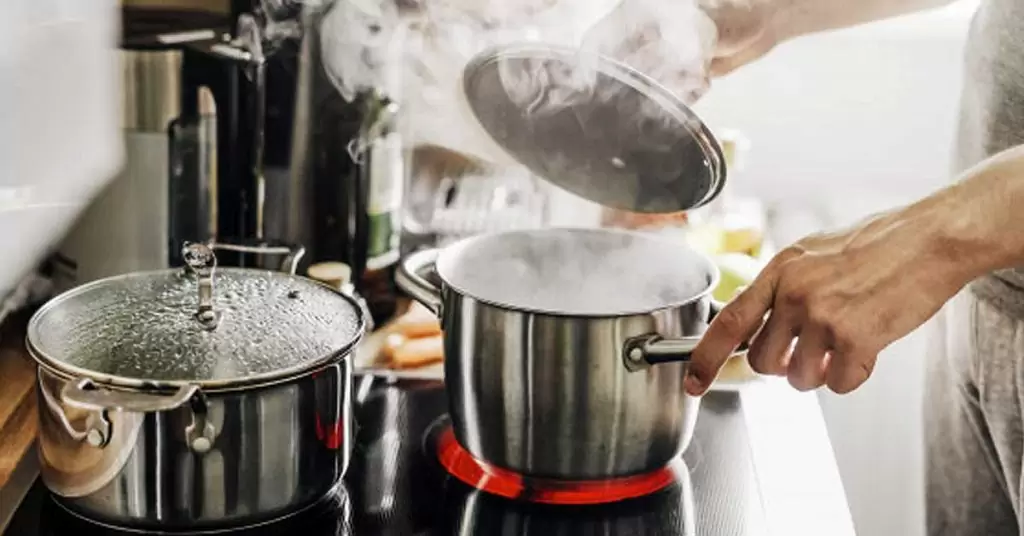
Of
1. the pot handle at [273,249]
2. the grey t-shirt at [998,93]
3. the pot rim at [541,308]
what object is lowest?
the pot handle at [273,249]

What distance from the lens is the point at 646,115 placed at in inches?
43.6

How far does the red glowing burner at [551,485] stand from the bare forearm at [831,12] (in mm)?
497

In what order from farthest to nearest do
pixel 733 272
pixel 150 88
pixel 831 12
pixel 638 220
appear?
pixel 638 220, pixel 733 272, pixel 831 12, pixel 150 88

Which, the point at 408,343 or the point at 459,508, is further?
the point at 408,343

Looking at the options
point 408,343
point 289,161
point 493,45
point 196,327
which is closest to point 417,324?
point 408,343

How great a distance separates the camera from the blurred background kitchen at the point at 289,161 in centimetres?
105

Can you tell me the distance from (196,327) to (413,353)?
36 centimetres

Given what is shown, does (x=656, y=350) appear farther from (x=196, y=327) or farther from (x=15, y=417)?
(x=15, y=417)

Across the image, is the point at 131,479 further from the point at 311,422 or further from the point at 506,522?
the point at 506,522

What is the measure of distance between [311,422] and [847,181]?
1338 mm

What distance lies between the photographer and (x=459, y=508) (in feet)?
3.43

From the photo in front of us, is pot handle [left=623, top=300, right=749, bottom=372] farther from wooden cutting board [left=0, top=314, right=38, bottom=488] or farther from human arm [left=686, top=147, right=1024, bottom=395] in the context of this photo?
wooden cutting board [left=0, top=314, right=38, bottom=488]

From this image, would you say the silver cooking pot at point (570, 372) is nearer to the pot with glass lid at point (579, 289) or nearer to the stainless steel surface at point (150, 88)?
the pot with glass lid at point (579, 289)

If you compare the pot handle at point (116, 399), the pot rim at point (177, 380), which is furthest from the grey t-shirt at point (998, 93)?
the pot handle at point (116, 399)
